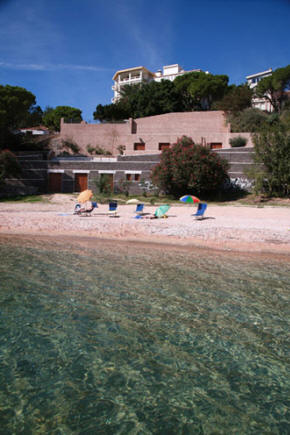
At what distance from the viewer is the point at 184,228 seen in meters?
13.9

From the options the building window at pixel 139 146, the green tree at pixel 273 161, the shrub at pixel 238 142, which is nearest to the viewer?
the green tree at pixel 273 161

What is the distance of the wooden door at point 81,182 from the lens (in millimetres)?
30397

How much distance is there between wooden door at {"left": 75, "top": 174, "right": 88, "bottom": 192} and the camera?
30.4m

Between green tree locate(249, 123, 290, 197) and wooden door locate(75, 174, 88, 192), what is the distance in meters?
15.1

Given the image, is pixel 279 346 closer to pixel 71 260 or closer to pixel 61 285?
pixel 61 285

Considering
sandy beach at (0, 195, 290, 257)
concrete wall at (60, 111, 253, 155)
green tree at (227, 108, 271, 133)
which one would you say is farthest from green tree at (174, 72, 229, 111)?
sandy beach at (0, 195, 290, 257)

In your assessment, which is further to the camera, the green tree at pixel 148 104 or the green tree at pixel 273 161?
the green tree at pixel 148 104

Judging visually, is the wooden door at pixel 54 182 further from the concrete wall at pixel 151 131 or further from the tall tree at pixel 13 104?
the tall tree at pixel 13 104

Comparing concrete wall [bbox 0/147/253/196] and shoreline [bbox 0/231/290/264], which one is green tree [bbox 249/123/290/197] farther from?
A: shoreline [bbox 0/231/290/264]

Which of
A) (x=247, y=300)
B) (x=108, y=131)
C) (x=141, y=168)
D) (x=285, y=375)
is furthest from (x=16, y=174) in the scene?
(x=285, y=375)

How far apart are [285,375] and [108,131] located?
128 feet

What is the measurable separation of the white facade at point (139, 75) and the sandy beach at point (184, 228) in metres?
72.4

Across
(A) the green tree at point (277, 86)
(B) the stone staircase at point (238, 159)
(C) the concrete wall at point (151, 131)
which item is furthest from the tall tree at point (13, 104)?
(A) the green tree at point (277, 86)

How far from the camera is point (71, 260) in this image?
30.9ft
